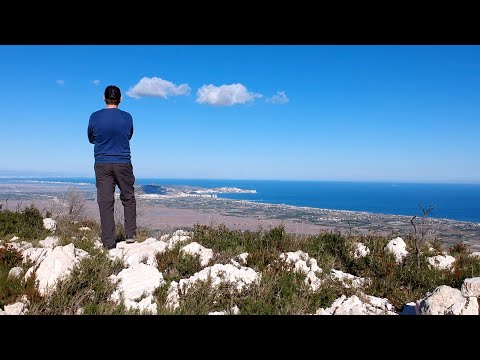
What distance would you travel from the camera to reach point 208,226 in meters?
6.66

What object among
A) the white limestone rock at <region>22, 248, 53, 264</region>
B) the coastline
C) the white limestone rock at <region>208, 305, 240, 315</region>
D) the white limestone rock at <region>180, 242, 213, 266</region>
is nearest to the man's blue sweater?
the white limestone rock at <region>22, 248, 53, 264</region>

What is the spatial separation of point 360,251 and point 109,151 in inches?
183

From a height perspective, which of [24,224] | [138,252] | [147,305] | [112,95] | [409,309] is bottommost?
[409,309]

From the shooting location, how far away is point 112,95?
17.7 feet

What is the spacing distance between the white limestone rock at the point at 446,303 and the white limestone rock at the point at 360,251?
2650 mm

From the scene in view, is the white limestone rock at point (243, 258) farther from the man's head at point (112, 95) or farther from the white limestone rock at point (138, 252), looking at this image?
the man's head at point (112, 95)

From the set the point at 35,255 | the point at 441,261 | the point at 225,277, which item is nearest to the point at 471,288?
the point at 441,261

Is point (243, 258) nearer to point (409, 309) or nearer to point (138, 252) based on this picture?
point (138, 252)

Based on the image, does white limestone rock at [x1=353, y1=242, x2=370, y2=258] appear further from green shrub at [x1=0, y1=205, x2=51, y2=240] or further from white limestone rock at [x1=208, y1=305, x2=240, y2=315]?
green shrub at [x1=0, y1=205, x2=51, y2=240]

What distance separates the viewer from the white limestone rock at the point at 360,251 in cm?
583

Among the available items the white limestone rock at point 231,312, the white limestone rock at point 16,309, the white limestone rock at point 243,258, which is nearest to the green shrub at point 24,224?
the white limestone rock at point 16,309
